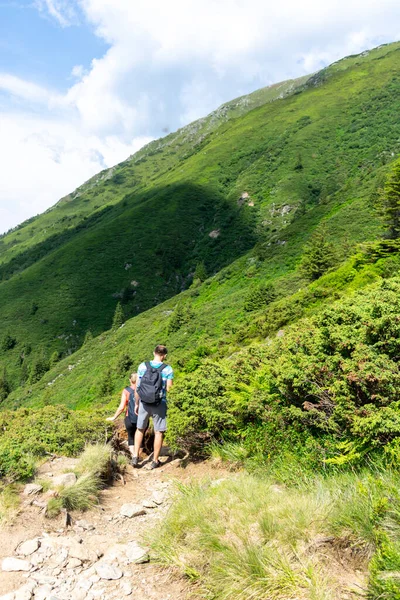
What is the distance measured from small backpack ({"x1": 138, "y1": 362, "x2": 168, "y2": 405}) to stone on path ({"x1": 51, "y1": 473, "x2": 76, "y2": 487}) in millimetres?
2063

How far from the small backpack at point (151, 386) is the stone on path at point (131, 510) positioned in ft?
7.12

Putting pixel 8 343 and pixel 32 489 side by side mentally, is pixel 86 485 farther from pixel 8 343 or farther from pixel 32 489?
pixel 8 343

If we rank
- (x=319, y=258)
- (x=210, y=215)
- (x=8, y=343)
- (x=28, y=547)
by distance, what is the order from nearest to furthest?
(x=28, y=547) → (x=319, y=258) → (x=8, y=343) → (x=210, y=215)

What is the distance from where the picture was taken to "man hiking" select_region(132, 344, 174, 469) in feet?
24.4

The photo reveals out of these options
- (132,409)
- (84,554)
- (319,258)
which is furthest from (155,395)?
(319,258)

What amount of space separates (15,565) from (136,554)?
1261 mm

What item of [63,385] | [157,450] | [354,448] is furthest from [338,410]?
[63,385]

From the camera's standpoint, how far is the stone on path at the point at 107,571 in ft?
11.7

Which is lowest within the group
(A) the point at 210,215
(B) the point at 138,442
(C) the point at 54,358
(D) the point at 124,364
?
(D) the point at 124,364

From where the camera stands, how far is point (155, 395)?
7.41 m

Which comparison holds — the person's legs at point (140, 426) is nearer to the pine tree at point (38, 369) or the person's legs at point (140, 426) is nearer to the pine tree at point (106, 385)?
the pine tree at point (106, 385)

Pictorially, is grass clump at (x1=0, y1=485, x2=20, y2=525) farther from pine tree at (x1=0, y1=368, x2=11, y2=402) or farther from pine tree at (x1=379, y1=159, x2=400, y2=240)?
pine tree at (x1=0, y1=368, x2=11, y2=402)

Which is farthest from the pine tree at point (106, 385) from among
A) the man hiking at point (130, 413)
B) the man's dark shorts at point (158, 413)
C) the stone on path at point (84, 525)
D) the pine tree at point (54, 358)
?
the pine tree at point (54, 358)

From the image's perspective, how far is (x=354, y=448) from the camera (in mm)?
4363
